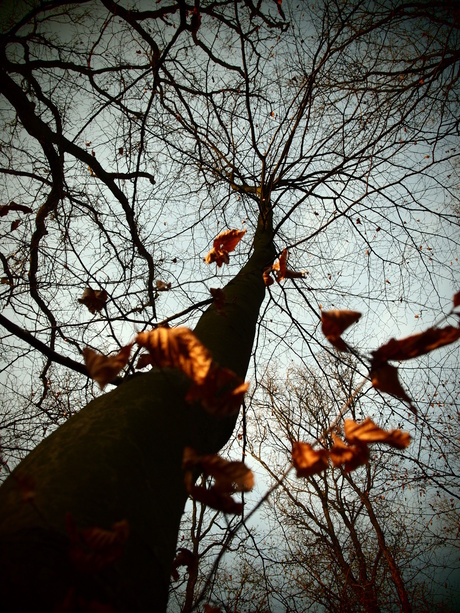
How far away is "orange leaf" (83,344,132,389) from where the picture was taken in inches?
23.3

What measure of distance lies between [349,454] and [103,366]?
0.58 m

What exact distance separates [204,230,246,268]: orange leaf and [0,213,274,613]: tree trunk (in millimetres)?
845

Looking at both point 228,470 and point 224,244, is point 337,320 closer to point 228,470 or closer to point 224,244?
point 228,470

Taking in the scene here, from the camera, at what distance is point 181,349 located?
0.58 meters

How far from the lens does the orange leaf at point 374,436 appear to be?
0.63m

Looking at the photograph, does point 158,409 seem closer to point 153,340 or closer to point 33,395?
point 153,340

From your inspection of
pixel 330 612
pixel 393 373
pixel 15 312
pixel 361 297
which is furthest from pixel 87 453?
pixel 330 612

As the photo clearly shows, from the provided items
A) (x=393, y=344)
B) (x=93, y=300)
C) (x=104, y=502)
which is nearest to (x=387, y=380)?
(x=393, y=344)

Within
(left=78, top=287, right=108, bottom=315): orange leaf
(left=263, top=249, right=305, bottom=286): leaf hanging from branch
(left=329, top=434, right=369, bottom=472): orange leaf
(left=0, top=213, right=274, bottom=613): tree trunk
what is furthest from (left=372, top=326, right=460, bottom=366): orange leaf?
(left=78, top=287, right=108, bottom=315): orange leaf

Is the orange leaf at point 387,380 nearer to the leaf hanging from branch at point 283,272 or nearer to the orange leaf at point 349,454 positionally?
the orange leaf at point 349,454

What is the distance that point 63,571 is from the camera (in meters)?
0.40

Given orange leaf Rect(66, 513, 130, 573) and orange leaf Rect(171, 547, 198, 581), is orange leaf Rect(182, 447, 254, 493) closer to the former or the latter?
orange leaf Rect(66, 513, 130, 573)

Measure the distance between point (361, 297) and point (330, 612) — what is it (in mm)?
5269

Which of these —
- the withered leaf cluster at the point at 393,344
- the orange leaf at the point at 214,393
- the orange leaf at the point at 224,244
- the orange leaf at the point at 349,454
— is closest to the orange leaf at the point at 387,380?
the withered leaf cluster at the point at 393,344
